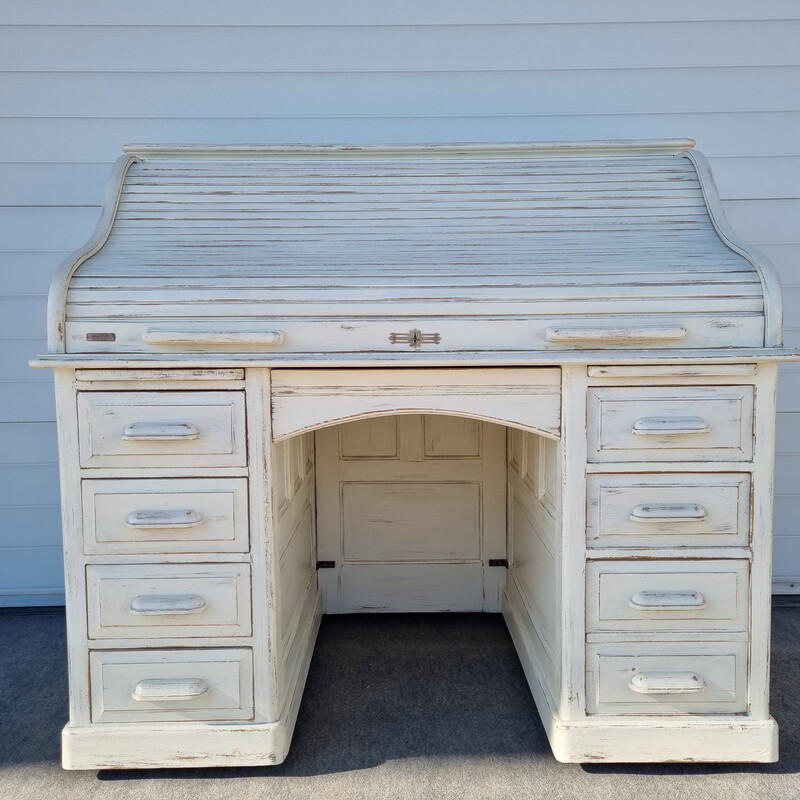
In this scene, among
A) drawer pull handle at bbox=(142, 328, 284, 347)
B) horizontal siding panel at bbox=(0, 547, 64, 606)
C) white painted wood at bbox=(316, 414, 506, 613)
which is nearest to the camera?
drawer pull handle at bbox=(142, 328, 284, 347)

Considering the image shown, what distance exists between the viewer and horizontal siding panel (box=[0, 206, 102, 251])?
2736 mm

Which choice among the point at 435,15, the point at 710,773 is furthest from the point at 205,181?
the point at 710,773

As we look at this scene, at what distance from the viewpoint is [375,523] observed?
267 cm

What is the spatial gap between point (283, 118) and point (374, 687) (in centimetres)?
218

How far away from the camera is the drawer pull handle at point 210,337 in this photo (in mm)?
1685

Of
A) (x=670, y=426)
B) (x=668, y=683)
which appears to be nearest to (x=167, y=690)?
(x=668, y=683)

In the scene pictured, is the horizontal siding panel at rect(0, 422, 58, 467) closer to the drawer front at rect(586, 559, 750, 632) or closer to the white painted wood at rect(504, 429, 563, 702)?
the white painted wood at rect(504, 429, 563, 702)

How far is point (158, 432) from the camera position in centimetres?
171

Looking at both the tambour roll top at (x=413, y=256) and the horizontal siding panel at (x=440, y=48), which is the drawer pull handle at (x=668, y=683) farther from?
the horizontal siding panel at (x=440, y=48)

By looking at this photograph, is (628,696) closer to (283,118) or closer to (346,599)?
Answer: (346,599)

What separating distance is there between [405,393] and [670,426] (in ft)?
2.21

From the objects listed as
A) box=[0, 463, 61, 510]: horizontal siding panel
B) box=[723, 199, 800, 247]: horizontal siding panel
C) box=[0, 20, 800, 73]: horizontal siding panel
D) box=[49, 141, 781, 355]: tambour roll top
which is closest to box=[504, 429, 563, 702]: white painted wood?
box=[49, 141, 781, 355]: tambour roll top

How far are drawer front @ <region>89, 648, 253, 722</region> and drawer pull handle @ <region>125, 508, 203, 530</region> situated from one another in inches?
13.3

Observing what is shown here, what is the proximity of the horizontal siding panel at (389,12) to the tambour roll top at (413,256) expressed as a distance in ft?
2.78
